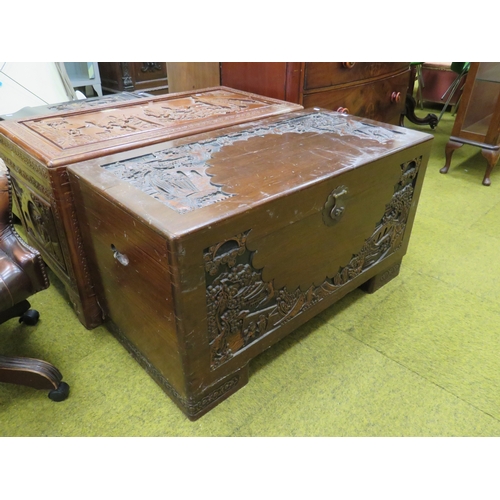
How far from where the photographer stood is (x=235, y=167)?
106 cm

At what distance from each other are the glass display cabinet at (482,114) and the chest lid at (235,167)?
123 centimetres

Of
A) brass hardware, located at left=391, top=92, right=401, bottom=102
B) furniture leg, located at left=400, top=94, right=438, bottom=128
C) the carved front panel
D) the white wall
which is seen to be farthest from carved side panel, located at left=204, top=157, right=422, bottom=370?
the white wall

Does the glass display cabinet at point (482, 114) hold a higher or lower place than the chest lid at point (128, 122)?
lower

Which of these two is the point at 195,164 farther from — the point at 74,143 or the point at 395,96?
the point at 395,96

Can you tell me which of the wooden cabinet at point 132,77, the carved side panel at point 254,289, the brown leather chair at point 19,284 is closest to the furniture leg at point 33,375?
the brown leather chair at point 19,284

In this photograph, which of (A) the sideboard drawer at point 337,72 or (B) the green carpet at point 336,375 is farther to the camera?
(A) the sideboard drawer at point 337,72

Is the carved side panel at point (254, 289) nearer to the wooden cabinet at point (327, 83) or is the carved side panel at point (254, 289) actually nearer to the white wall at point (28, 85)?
the wooden cabinet at point (327, 83)

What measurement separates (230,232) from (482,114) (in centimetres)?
217

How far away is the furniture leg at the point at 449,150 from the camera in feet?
7.89

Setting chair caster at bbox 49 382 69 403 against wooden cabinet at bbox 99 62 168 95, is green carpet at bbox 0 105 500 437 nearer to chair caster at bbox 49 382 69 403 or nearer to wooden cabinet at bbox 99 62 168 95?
chair caster at bbox 49 382 69 403

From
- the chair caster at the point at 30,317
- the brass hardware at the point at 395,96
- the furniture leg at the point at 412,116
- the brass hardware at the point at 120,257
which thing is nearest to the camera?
the brass hardware at the point at 120,257

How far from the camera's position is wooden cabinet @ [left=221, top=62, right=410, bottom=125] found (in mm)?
1621

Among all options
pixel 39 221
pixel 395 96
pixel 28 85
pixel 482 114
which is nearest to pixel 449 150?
pixel 482 114

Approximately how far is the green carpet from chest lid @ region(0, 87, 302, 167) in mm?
566
